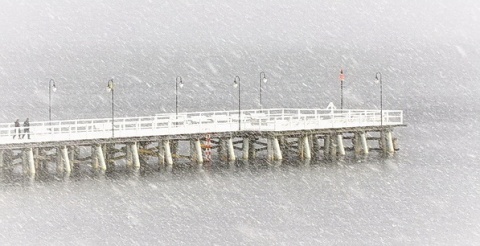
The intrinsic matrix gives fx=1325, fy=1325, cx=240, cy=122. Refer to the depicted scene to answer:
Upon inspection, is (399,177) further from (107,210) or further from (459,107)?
A: (459,107)

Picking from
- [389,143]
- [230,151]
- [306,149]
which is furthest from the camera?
[389,143]

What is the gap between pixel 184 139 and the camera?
8294cm

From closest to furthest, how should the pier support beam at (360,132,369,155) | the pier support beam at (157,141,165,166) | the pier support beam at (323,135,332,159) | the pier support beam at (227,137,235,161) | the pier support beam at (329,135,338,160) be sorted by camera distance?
the pier support beam at (157,141,165,166)
the pier support beam at (227,137,235,161)
the pier support beam at (329,135,338,160)
the pier support beam at (360,132,369,155)
the pier support beam at (323,135,332,159)

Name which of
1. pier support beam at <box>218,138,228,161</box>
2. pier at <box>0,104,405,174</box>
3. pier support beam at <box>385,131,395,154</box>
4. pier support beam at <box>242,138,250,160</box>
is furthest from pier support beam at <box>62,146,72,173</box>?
pier support beam at <box>385,131,395,154</box>

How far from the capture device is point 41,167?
8225 cm

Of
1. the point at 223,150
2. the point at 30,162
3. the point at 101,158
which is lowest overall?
the point at 30,162

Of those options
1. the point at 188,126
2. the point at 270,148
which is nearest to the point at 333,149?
the point at 270,148

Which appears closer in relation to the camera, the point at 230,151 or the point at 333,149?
the point at 230,151

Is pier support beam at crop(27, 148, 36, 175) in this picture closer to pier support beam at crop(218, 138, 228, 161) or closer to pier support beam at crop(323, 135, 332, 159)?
pier support beam at crop(218, 138, 228, 161)

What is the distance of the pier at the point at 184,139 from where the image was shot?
77.8m

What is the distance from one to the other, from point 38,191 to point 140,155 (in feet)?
45.8

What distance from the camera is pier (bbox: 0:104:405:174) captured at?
255 feet

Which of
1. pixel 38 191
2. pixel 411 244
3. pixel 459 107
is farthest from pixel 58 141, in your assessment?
pixel 459 107

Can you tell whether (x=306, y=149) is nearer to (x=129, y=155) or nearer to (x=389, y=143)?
(x=389, y=143)
